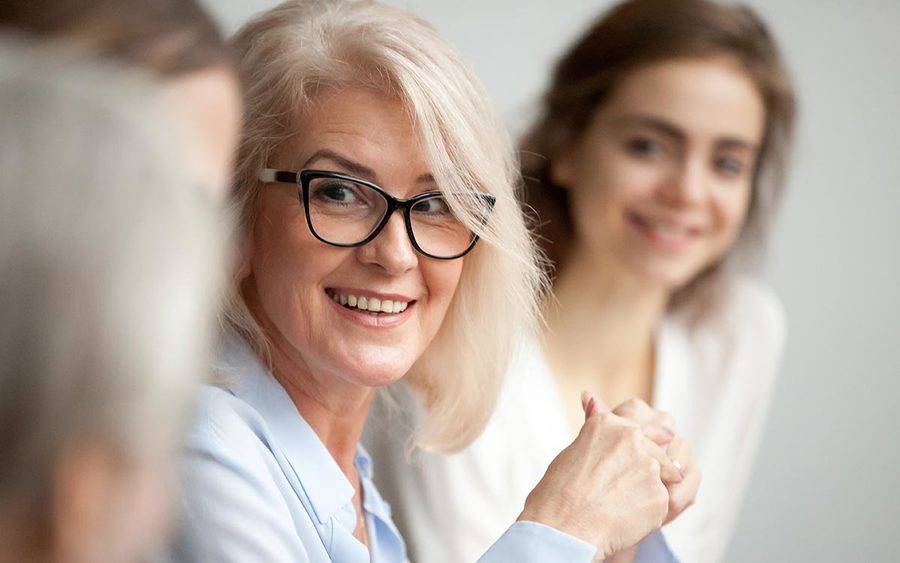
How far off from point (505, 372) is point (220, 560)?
53cm

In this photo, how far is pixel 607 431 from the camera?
1157 mm

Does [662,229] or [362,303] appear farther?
[662,229]

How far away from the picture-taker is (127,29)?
2.10 feet

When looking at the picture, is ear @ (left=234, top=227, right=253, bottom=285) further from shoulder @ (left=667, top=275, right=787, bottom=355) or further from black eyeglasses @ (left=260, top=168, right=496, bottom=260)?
shoulder @ (left=667, top=275, right=787, bottom=355)

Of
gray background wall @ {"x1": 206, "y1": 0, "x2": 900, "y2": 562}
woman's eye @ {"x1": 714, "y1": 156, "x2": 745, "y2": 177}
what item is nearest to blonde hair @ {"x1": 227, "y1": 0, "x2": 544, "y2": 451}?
woman's eye @ {"x1": 714, "y1": 156, "x2": 745, "y2": 177}

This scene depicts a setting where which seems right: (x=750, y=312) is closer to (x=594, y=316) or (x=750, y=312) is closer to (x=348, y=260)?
(x=594, y=316)

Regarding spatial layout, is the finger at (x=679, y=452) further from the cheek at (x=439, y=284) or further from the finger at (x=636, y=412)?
the cheek at (x=439, y=284)

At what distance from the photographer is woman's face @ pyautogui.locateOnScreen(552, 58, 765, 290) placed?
182 cm

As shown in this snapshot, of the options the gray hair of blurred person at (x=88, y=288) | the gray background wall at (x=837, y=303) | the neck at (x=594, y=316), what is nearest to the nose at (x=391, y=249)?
the gray hair of blurred person at (x=88, y=288)

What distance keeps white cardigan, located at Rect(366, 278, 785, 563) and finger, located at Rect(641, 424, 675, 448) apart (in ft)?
0.77

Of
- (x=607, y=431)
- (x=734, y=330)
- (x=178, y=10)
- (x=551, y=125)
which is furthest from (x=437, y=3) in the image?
(x=178, y=10)

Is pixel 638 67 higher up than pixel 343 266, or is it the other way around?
pixel 638 67

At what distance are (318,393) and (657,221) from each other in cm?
91

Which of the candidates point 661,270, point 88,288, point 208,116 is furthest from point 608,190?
point 88,288
